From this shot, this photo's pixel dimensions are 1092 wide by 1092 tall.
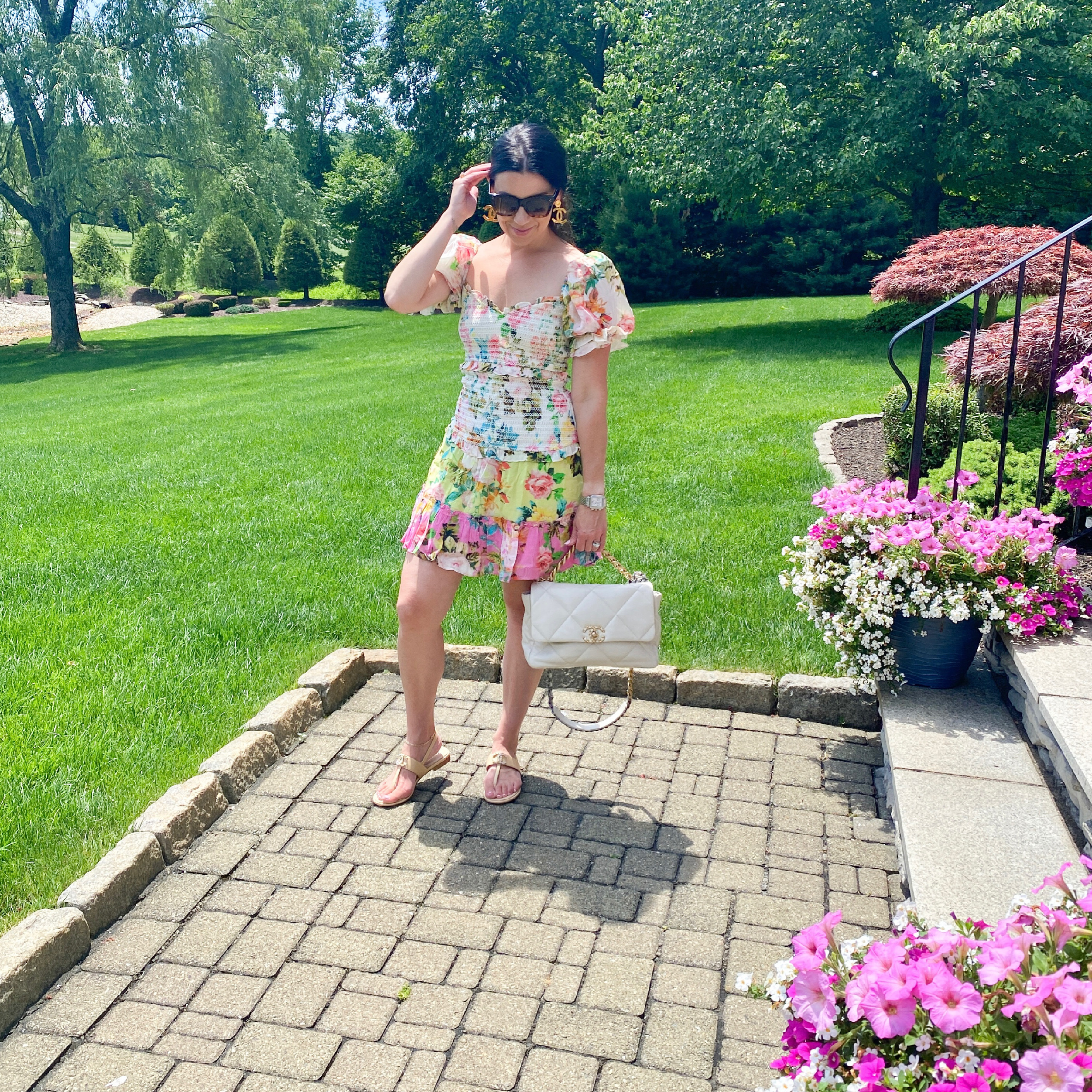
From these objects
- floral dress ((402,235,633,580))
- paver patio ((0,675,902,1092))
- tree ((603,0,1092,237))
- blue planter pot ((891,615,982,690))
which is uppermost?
tree ((603,0,1092,237))

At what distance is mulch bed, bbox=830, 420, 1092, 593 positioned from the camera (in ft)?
23.5

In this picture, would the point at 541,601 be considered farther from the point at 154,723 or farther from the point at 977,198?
the point at 977,198

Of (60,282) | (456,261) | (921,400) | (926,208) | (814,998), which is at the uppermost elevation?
(926,208)

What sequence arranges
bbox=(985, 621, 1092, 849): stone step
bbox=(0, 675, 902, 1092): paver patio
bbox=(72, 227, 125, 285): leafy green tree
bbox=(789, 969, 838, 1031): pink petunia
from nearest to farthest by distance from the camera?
bbox=(789, 969, 838, 1031): pink petunia, bbox=(0, 675, 902, 1092): paver patio, bbox=(985, 621, 1092, 849): stone step, bbox=(72, 227, 125, 285): leafy green tree

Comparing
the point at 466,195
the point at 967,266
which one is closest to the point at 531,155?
the point at 466,195

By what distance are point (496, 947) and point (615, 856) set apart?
546 mm

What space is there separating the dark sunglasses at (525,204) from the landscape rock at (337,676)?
80.0 inches

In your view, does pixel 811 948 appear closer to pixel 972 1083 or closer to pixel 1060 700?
pixel 972 1083

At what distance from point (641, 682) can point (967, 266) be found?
969cm

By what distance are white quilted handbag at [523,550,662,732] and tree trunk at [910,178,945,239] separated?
685 inches

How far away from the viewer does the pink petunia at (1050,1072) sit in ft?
4.27

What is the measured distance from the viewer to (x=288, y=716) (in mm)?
3754

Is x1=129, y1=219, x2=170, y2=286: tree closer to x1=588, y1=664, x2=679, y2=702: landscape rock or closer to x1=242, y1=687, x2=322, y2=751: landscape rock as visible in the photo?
x1=242, y1=687, x2=322, y2=751: landscape rock

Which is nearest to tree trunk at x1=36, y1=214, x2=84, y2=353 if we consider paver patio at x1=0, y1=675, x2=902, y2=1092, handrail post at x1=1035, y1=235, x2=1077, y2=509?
paver patio at x1=0, y1=675, x2=902, y2=1092
